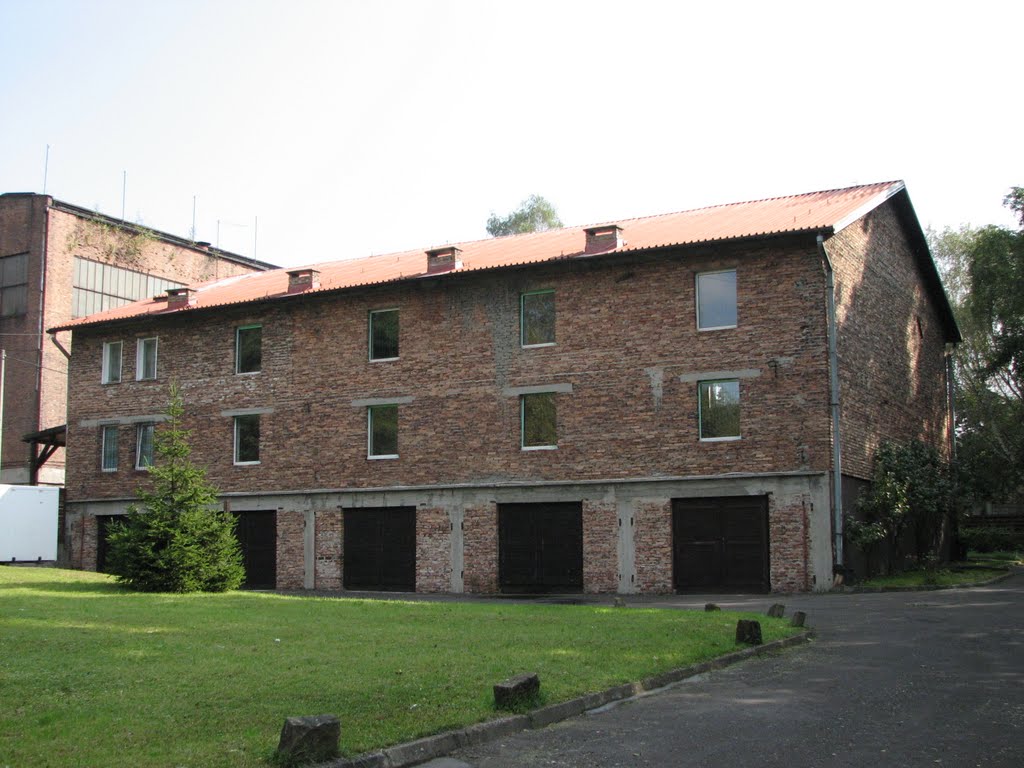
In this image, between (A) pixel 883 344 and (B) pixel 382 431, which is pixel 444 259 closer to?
(B) pixel 382 431

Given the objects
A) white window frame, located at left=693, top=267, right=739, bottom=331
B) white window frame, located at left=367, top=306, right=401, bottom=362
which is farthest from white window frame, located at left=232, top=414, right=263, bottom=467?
white window frame, located at left=693, top=267, right=739, bottom=331

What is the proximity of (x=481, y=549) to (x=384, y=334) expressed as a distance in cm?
659

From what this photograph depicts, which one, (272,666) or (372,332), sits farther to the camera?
(372,332)

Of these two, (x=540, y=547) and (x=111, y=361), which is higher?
(x=111, y=361)

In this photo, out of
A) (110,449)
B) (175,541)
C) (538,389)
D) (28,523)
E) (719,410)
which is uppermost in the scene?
(538,389)

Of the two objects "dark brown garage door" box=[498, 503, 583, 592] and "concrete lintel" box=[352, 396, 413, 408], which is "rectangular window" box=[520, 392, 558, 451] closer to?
"dark brown garage door" box=[498, 503, 583, 592]

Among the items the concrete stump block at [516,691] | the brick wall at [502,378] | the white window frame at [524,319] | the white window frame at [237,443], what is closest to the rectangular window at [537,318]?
the white window frame at [524,319]

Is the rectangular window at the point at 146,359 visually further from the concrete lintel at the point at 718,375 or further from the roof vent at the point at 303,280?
the concrete lintel at the point at 718,375

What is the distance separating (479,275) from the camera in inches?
1094

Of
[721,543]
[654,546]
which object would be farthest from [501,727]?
[654,546]

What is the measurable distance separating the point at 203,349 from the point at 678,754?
26.9m

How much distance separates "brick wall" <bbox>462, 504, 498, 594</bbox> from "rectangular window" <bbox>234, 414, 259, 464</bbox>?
289 inches

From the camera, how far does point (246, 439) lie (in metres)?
31.2

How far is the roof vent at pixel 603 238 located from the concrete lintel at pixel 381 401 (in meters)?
6.29
